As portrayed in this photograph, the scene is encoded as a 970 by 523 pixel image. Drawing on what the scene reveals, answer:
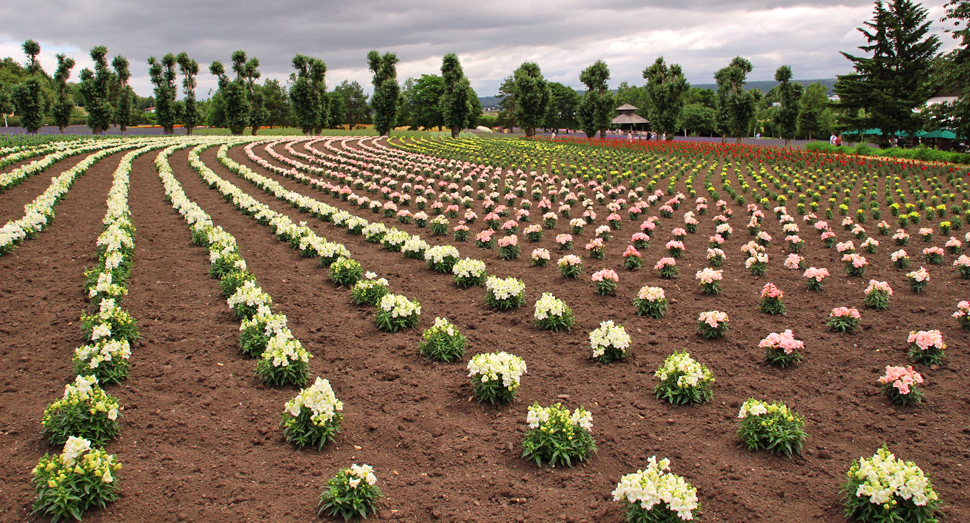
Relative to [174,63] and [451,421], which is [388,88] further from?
[451,421]

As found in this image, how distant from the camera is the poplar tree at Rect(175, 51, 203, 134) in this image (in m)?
66.1

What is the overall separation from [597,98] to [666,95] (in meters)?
6.79

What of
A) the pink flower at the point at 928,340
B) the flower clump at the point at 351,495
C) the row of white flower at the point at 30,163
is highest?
the row of white flower at the point at 30,163

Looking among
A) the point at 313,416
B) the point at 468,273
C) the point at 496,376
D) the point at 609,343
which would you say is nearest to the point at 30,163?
the point at 468,273

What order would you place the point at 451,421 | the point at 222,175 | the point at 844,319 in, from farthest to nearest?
the point at 222,175, the point at 844,319, the point at 451,421

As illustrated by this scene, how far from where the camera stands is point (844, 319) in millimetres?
8133

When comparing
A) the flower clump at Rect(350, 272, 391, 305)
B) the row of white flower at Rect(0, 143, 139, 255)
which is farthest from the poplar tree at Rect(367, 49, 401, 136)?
the flower clump at Rect(350, 272, 391, 305)

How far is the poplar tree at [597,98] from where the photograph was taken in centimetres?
5350

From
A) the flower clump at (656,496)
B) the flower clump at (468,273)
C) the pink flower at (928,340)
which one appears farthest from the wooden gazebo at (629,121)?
the flower clump at (656,496)

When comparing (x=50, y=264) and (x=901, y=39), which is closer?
(x=50, y=264)

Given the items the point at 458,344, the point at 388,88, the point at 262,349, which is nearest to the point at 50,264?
the point at 262,349

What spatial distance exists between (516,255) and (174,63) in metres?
68.9

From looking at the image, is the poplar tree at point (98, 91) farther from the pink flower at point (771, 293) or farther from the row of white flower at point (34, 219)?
the pink flower at point (771, 293)

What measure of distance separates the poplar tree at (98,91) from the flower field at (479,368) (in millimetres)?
54054
